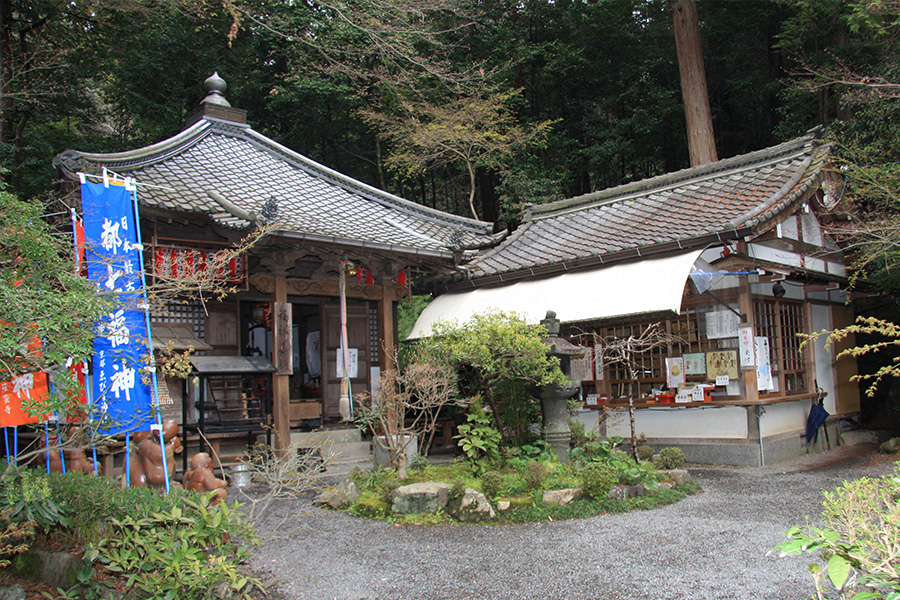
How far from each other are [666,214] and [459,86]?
20.9ft

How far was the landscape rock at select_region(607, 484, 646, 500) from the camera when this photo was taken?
7.61 meters

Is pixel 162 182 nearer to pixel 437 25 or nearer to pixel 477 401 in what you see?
pixel 477 401

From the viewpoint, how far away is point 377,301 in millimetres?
12031

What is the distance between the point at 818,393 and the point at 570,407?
578 cm

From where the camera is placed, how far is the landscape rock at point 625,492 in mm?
7605

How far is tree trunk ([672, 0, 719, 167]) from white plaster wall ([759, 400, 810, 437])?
7159 millimetres

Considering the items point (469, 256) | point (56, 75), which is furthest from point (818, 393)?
point (56, 75)

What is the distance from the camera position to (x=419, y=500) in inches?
287

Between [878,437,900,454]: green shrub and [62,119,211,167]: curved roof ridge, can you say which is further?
[878,437,900,454]: green shrub

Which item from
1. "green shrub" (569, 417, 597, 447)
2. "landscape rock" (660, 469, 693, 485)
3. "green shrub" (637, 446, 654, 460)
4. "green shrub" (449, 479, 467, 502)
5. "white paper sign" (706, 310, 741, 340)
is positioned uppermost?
"white paper sign" (706, 310, 741, 340)

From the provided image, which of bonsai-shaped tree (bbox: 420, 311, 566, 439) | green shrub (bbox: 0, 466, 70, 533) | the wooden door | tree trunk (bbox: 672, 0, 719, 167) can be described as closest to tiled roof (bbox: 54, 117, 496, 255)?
the wooden door

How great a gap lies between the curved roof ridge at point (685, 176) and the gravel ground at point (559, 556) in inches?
256

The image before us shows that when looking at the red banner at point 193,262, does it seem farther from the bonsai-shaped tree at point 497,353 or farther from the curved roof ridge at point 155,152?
the bonsai-shaped tree at point 497,353

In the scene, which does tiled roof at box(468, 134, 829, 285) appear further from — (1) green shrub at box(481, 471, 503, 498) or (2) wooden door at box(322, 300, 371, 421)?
(1) green shrub at box(481, 471, 503, 498)
